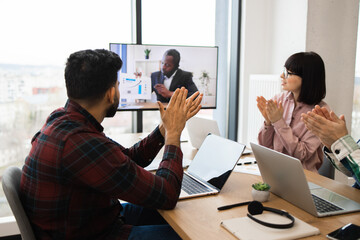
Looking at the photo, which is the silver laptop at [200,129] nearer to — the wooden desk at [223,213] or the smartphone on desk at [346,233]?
the wooden desk at [223,213]

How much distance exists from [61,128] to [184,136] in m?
2.27

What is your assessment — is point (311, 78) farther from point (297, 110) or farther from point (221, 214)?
point (221, 214)

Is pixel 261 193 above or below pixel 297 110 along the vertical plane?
below

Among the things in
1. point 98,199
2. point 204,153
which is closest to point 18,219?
point 98,199

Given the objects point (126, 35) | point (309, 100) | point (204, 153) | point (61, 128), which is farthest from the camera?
point (126, 35)

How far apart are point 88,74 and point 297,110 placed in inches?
57.6

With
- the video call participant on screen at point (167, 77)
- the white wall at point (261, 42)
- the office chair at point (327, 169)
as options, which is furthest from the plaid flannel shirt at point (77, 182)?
the white wall at point (261, 42)

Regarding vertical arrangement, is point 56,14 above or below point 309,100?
above

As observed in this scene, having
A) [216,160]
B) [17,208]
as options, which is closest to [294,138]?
[216,160]

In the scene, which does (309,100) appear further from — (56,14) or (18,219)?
(56,14)

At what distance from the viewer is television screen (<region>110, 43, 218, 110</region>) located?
2.43m

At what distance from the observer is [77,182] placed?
3.76ft

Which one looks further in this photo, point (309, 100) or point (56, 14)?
point (56, 14)

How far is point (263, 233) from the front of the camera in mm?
1043
